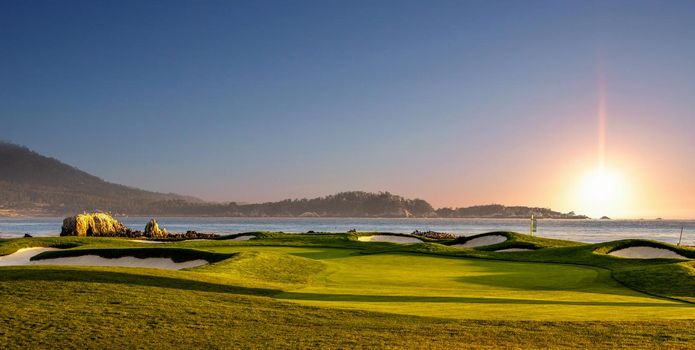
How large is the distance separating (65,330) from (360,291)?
8188 mm

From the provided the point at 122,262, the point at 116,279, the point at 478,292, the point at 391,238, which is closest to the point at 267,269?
the point at 116,279

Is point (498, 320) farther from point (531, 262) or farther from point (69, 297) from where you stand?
point (531, 262)

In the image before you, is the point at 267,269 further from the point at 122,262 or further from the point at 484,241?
the point at 484,241

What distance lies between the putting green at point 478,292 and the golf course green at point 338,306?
0.15 ft

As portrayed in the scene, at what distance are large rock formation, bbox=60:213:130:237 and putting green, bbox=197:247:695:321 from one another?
3312cm

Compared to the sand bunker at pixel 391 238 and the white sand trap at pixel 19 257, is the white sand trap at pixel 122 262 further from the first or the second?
the sand bunker at pixel 391 238

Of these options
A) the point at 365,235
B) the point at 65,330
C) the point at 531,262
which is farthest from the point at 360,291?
the point at 365,235

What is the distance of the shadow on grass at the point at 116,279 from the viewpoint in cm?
1472

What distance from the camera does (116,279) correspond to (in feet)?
49.3

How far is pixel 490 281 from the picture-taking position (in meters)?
21.1

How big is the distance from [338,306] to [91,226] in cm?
4895

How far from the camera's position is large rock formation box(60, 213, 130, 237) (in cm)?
5253

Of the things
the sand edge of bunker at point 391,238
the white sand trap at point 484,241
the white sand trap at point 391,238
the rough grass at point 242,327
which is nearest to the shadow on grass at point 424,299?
the rough grass at point 242,327

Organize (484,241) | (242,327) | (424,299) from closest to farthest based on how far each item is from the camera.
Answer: (242,327), (424,299), (484,241)
